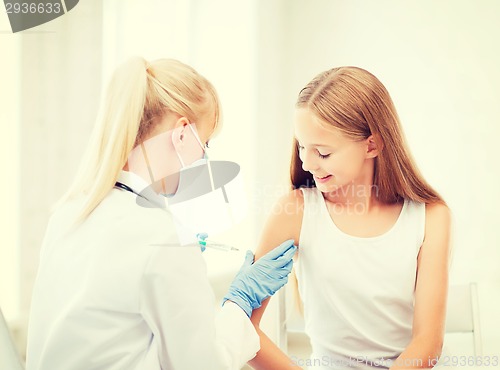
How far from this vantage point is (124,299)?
0.75 m

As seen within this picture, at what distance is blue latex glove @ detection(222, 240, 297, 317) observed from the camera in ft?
3.20

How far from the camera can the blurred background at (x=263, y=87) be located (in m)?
1.00

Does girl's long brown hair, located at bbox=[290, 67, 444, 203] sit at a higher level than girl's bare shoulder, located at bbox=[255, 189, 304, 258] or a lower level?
higher

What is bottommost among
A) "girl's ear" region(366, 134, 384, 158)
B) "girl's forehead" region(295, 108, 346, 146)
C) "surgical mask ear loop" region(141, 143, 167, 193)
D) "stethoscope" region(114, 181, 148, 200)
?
"stethoscope" region(114, 181, 148, 200)

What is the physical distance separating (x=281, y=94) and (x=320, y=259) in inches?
14.5

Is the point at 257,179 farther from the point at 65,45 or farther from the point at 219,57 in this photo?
the point at 65,45

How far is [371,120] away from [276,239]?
0.31m

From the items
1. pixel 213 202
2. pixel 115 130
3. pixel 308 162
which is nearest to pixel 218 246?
pixel 213 202

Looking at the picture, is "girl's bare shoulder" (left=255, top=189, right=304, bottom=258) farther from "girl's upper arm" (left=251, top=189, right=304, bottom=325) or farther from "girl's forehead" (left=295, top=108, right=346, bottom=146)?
"girl's forehead" (left=295, top=108, right=346, bottom=146)

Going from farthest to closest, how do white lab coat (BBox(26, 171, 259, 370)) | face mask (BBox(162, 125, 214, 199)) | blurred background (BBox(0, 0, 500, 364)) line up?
1. blurred background (BBox(0, 0, 500, 364))
2. face mask (BBox(162, 125, 214, 199))
3. white lab coat (BBox(26, 171, 259, 370))

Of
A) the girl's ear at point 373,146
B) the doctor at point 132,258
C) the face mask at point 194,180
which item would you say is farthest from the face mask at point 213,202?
the girl's ear at point 373,146

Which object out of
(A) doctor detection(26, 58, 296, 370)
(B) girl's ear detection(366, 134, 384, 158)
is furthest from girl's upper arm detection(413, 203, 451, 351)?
(A) doctor detection(26, 58, 296, 370)

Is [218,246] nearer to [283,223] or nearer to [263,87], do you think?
[283,223]

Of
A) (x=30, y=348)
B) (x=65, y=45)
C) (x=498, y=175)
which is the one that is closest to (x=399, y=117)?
(x=498, y=175)
